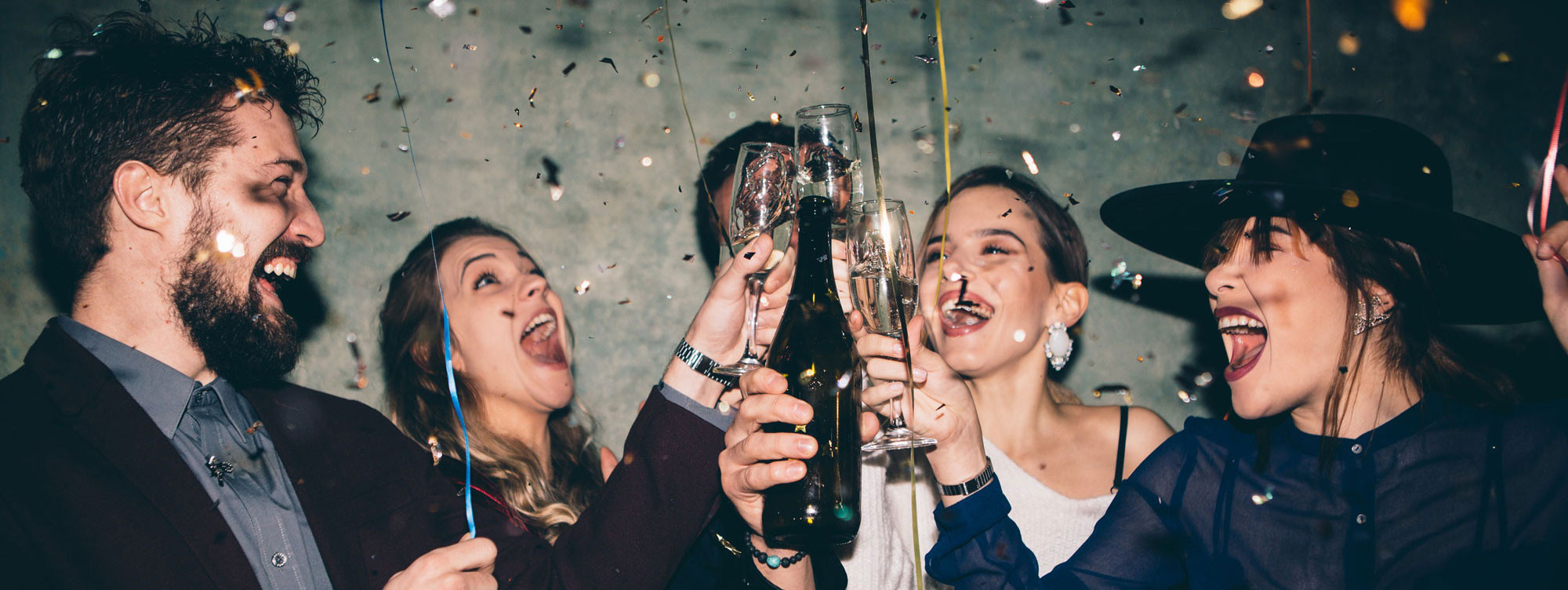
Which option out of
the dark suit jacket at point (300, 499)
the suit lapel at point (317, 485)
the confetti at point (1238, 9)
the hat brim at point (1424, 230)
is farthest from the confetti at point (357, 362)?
the confetti at point (1238, 9)

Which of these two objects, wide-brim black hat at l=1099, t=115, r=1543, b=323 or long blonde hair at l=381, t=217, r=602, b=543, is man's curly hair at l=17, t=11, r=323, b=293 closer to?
long blonde hair at l=381, t=217, r=602, b=543

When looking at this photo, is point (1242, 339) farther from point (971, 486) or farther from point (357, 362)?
point (357, 362)

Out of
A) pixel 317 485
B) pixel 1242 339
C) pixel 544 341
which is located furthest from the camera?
pixel 544 341

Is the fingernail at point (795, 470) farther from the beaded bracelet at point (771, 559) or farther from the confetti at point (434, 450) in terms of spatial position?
the confetti at point (434, 450)

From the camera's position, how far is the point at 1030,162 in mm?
2203

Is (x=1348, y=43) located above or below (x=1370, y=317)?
above

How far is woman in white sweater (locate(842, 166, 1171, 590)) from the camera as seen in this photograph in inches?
70.2

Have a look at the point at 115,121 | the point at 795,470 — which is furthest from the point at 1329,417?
the point at 115,121

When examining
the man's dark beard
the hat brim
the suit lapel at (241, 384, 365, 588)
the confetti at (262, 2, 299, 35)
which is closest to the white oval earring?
the hat brim

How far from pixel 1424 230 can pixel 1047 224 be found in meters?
0.82

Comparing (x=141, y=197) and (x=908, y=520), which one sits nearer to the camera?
(x=141, y=197)

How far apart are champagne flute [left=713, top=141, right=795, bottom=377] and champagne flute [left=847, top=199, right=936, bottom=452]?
12 cm

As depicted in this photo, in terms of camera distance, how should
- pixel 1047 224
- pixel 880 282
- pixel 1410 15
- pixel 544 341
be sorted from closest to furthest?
pixel 880 282, pixel 544 341, pixel 1047 224, pixel 1410 15

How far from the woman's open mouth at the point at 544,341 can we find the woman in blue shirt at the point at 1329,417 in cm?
100
